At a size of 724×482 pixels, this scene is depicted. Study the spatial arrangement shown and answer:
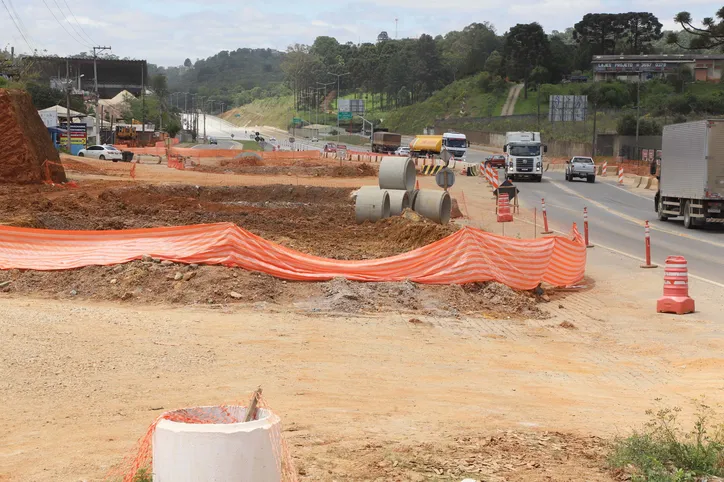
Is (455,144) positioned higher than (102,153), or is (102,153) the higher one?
(455,144)

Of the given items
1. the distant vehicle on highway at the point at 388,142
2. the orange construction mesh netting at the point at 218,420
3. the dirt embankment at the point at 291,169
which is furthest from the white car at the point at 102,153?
the orange construction mesh netting at the point at 218,420

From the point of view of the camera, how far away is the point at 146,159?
282 ft

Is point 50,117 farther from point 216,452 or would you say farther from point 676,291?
point 216,452

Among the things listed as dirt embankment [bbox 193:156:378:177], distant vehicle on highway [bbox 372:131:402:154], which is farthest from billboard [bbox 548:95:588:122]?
dirt embankment [bbox 193:156:378:177]

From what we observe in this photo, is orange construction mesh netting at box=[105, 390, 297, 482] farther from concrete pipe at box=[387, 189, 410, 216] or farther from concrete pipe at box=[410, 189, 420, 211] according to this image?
concrete pipe at box=[410, 189, 420, 211]

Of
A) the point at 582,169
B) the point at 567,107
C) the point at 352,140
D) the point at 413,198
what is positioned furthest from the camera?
the point at 352,140

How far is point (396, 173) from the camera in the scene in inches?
1233

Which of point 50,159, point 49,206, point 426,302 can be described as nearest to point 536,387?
point 426,302

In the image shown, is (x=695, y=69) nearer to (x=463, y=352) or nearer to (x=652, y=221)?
(x=652, y=221)

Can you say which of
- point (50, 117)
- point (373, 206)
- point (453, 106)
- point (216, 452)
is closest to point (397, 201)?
point (373, 206)

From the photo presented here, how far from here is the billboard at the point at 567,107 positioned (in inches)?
4584

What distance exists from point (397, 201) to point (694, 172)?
1115 cm

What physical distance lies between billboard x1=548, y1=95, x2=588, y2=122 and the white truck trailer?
8013 centimetres

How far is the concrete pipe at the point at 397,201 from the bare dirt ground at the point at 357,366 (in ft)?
25.6
